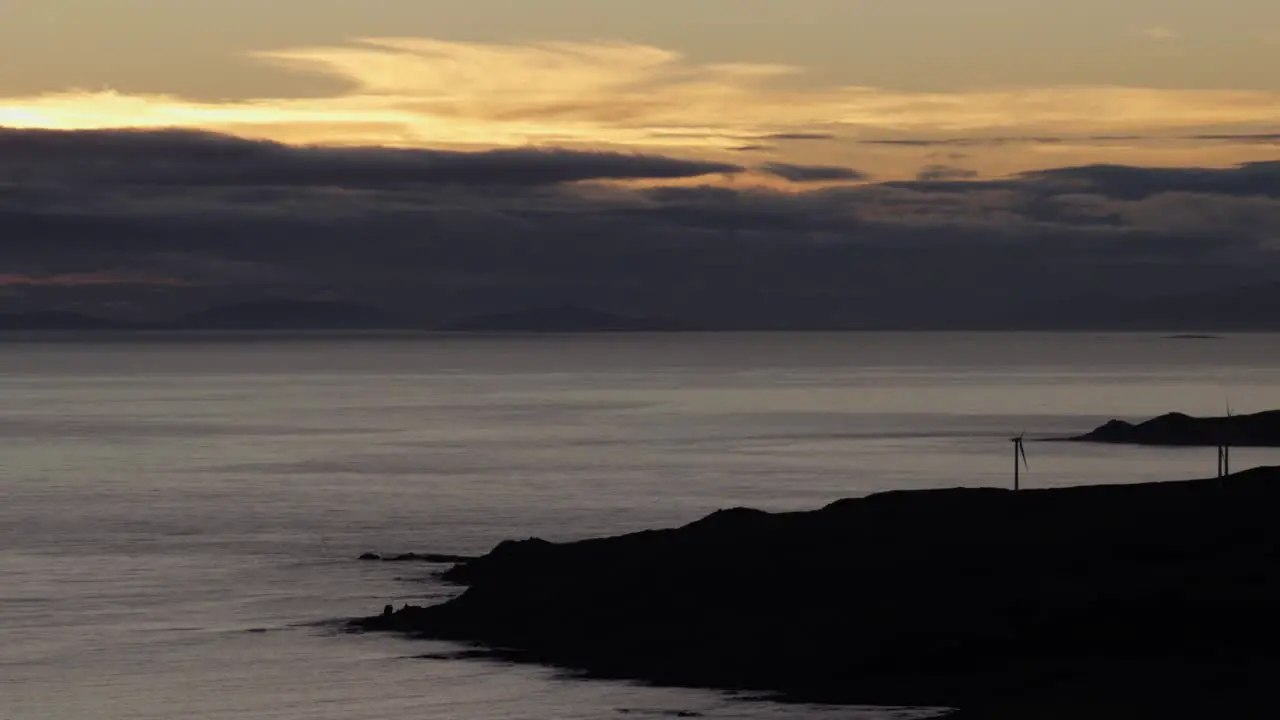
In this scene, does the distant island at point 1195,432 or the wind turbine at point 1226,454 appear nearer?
the wind turbine at point 1226,454

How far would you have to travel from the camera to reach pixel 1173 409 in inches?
7864

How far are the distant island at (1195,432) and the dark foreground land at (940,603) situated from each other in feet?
235

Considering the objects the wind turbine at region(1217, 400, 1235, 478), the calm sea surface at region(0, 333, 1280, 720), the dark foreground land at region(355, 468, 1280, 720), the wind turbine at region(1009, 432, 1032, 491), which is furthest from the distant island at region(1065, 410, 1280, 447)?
the dark foreground land at region(355, 468, 1280, 720)

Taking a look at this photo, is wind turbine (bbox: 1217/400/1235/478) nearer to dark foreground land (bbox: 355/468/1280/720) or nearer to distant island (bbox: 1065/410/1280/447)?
dark foreground land (bbox: 355/468/1280/720)

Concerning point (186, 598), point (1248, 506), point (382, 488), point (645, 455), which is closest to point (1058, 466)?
point (645, 455)

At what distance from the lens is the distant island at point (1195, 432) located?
138 metres

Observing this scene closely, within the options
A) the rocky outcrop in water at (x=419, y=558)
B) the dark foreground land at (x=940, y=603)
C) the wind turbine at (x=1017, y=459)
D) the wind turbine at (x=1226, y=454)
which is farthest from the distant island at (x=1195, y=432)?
the rocky outcrop in water at (x=419, y=558)

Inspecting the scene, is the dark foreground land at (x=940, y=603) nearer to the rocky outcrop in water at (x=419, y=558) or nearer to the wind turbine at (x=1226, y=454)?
the wind turbine at (x=1226, y=454)

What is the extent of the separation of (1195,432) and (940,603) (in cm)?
9189

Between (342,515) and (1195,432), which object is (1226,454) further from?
(1195,432)

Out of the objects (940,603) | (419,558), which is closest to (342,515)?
(419,558)

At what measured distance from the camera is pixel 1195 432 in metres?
142

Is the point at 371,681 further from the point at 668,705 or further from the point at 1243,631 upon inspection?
the point at 1243,631

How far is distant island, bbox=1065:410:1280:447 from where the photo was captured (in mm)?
138500
